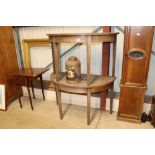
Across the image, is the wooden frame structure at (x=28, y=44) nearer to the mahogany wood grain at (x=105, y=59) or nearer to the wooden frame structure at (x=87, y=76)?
the wooden frame structure at (x=87, y=76)

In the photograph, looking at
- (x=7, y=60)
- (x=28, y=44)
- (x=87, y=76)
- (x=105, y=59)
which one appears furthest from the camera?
(x=28, y=44)

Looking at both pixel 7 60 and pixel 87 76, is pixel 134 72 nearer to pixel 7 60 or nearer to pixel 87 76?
pixel 87 76

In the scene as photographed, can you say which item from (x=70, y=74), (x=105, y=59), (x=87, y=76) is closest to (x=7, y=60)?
(x=70, y=74)

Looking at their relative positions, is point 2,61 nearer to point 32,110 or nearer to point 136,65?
point 32,110

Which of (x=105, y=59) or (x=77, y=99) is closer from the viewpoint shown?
(x=105, y=59)

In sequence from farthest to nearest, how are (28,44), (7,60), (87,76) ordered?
1. (28,44)
2. (7,60)
3. (87,76)

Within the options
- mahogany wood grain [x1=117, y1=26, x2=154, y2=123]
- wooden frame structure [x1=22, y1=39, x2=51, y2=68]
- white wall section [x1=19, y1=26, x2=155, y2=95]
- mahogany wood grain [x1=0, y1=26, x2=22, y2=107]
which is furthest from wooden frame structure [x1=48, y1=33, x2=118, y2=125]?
mahogany wood grain [x1=0, y1=26, x2=22, y2=107]

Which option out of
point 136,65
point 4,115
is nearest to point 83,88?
point 136,65

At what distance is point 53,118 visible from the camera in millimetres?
2443

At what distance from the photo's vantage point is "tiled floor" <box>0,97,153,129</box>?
223 cm

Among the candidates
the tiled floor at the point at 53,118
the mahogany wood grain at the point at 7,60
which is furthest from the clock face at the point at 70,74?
the mahogany wood grain at the point at 7,60

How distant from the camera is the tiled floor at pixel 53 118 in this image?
223cm

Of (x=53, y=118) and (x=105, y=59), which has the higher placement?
(x=105, y=59)

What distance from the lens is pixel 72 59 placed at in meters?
2.07
